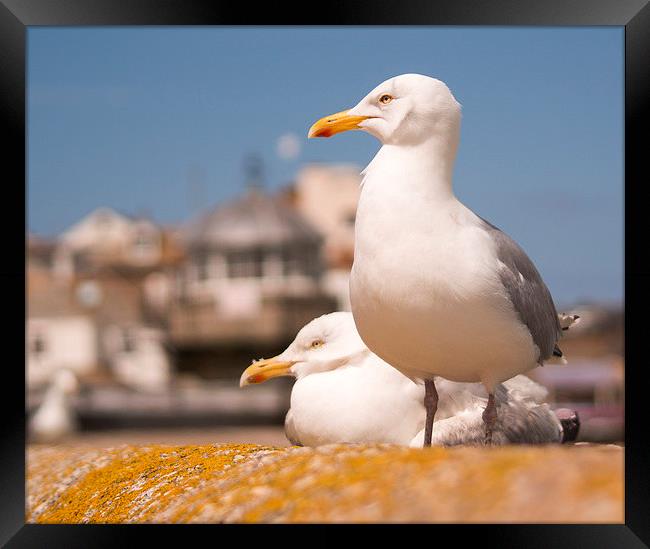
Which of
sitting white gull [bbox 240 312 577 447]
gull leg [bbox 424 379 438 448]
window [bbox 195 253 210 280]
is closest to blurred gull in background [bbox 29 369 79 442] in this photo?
sitting white gull [bbox 240 312 577 447]

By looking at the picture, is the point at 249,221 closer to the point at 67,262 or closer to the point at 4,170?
the point at 67,262

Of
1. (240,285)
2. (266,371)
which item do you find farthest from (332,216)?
(266,371)

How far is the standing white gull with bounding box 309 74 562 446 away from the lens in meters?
4.30

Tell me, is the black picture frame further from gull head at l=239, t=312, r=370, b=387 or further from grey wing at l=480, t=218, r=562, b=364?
gull head at l=239, t=312, r=370, b=387

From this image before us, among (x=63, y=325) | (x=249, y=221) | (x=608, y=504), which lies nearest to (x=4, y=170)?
(x=608, y=504)

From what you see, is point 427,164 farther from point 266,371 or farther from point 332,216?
point 332,216

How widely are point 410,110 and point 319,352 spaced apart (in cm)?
129

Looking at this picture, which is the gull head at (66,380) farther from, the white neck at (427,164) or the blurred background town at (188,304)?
the white neck at (427,164)

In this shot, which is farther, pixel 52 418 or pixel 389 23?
pixel 52 418

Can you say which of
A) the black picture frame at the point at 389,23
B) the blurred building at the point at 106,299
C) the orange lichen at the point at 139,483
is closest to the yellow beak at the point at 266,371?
the orange lichen at the point at 139,483

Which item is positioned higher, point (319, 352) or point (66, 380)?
point (319, 352)

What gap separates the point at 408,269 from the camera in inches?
169

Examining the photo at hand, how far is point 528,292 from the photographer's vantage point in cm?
458

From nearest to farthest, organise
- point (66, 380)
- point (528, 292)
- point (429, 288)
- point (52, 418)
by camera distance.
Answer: point (429, 288) < point (528, 292) < point (52, 418) < point (66, 380)
